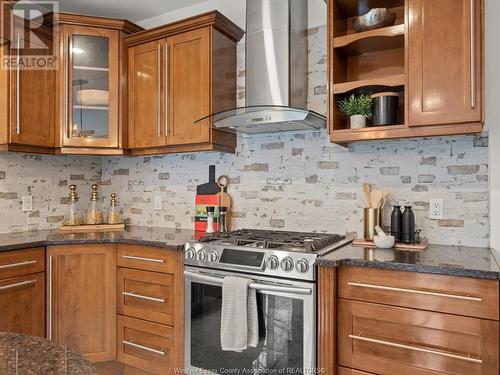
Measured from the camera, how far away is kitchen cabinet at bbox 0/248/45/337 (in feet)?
7.25

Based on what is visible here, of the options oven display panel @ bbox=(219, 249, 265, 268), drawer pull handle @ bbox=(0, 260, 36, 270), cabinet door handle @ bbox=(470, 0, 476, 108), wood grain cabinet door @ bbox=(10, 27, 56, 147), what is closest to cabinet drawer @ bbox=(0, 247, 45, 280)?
drawer pull handle @ bbox=(0, 260, 36, 270)

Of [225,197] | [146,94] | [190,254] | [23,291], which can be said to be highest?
[146,94]

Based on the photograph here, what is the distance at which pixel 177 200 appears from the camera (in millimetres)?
3100

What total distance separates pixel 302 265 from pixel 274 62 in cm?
130

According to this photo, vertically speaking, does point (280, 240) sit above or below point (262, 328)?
above

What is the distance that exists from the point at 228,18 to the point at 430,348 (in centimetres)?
251

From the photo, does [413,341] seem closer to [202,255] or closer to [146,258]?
[202,255]

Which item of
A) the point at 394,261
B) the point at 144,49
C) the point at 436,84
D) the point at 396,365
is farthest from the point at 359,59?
the point at 396,365

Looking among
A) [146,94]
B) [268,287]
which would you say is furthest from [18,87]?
[268,287]

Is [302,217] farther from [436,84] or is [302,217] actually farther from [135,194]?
[135,194]

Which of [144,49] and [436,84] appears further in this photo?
[144,49]

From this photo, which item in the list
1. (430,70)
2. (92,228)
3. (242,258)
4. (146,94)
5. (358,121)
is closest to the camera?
(430,70)

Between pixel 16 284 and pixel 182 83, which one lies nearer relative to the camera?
pixel 16 284

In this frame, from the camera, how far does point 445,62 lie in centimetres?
187
